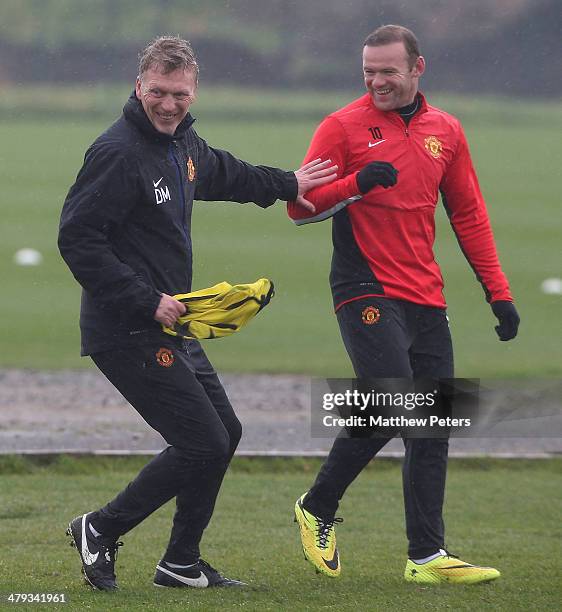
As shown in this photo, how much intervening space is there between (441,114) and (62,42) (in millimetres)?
39317

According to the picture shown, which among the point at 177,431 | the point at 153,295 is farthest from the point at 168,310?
the point at 177,431

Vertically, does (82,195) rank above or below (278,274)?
above

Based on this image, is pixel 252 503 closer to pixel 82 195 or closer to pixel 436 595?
pixel 436 595

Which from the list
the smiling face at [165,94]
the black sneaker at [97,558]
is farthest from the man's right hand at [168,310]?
the black sneaker at [97,558]

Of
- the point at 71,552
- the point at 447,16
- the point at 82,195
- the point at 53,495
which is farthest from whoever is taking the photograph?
the point at 447,16

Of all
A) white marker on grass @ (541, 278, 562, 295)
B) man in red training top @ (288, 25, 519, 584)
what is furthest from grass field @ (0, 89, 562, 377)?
man in red training top @ (288, 25, 519, 584)

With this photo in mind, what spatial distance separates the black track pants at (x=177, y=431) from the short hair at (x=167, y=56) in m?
0.94

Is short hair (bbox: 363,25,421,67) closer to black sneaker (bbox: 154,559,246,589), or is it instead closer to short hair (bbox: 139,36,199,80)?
short hair (bbox: 139,36,199,80)

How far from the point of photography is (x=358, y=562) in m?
5.78

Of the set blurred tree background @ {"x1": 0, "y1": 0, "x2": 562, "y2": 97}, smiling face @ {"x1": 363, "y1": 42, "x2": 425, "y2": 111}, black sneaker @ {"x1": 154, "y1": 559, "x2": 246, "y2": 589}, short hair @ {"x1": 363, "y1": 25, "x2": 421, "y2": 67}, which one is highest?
blurred tree background @ {"x1": 0, "y1": 0, "x2": 562, "y2": 97}

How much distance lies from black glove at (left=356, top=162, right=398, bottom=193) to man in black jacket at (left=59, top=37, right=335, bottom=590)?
59 centimetres

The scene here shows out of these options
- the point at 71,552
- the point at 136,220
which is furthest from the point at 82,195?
the point at 71,552

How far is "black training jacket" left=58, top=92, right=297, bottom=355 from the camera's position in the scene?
468 centimetres

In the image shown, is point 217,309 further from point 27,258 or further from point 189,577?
point 27,258
